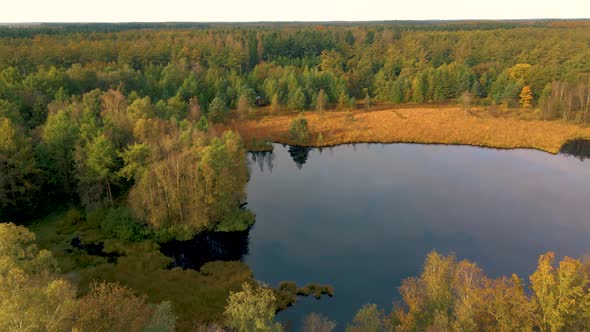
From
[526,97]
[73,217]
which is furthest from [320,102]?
[73,217]

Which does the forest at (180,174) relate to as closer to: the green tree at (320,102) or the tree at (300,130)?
the tree at (300,130)

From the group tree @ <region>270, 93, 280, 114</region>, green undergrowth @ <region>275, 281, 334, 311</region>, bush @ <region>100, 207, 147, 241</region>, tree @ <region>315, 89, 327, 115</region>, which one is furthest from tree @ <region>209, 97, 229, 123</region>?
green undergrowth @ <region>275, 281, 334, 311</region>

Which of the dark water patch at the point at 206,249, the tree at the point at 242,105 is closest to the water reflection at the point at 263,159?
the tree at the point at 242,105

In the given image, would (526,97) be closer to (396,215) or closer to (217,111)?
(396,215)

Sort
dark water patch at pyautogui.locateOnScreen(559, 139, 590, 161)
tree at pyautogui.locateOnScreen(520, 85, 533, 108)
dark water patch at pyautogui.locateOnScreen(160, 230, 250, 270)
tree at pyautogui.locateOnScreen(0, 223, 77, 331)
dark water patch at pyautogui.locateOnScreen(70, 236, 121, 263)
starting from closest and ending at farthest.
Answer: tree at pyautogui.locateOnScreen(0, 223, 77, 331) → dark water patch at pyautogui.locateOnScreen(70, 236, 121, 263) → dark water patch at pyautogui.locateOnScreen(160, 230, 250, 270) → dark water patch at pyautogui.locateOnScreen(559, 139, 590, 161) → tree at pyautogui.locateOnScreen(520, 85, 533, 108)

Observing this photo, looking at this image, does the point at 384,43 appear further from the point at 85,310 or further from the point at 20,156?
the point at 85,310

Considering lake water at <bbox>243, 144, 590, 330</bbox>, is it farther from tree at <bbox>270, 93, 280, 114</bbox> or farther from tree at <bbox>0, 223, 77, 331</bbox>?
tree at <bbox>270, 93, 280, 114</bbox>
